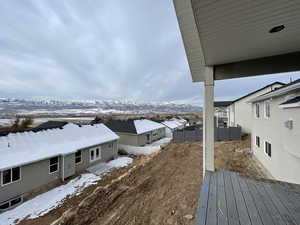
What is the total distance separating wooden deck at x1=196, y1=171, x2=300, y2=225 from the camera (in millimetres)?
2014

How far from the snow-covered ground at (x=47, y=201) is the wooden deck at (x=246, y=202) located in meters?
7.43

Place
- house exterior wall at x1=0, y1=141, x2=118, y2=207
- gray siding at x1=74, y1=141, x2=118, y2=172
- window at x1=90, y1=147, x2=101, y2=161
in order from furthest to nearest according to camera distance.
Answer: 1. window at x1=90, y1=147, x2=101, y2=161
2. gray siding at x1=74, y1=141, x2=118, y2=172
3. house exterior wall at x1=0, y1=141, x2=118, y2=207

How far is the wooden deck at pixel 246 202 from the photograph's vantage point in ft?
6.61

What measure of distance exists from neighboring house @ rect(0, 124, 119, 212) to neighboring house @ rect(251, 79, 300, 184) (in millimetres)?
11682

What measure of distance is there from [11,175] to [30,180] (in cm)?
102

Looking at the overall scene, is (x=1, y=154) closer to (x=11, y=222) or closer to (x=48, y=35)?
(x=11, y=222)

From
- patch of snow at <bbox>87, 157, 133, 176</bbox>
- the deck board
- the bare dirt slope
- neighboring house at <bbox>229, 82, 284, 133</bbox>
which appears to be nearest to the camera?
the deck board

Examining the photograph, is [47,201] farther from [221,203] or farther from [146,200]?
[221,203]

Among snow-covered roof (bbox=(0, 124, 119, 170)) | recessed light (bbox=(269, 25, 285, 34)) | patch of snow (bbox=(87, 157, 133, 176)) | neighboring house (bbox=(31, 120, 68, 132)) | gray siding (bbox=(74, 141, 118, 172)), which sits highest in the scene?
recessed light (bbox=(269, 25, 285, 34))

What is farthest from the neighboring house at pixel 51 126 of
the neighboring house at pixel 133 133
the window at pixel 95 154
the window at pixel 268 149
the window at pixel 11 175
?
the window at pixel 268 149

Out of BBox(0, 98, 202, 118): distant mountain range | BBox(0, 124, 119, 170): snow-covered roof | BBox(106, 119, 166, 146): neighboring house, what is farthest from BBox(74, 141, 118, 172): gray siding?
BBox(0, 98, 202, 118): distant mountain range

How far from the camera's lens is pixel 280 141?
18.7ft

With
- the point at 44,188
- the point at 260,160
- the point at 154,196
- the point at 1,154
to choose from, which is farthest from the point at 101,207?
the point at 260,160

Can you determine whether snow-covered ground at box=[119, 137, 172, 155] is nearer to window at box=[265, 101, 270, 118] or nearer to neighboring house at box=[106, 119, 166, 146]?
neighboring house at box=[106, 119, 166, 146]
